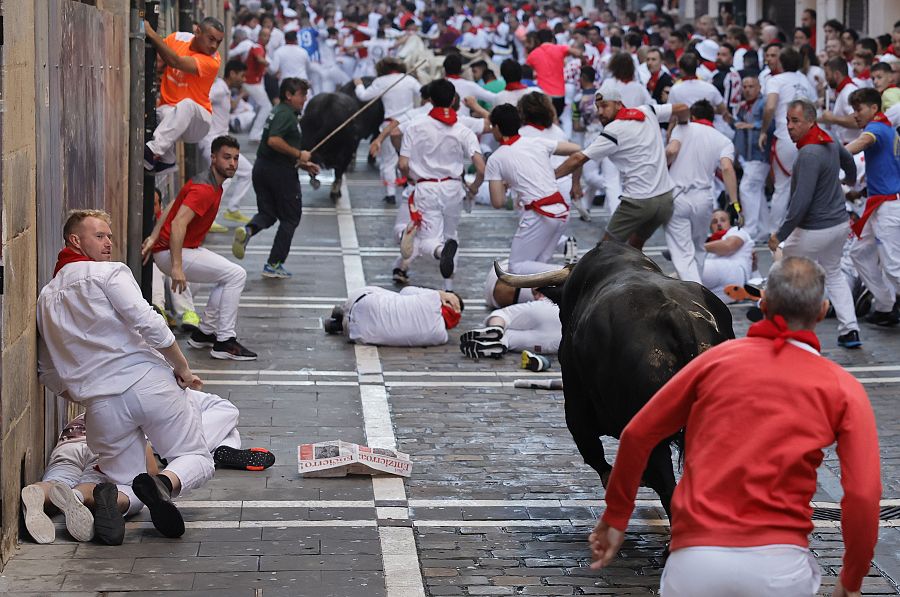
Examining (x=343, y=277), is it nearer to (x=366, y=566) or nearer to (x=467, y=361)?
(x=467, y=361)

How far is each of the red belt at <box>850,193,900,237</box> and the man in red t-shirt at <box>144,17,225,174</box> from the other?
5.83 meters

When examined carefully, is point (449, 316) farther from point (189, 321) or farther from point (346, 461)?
point (346, 461)

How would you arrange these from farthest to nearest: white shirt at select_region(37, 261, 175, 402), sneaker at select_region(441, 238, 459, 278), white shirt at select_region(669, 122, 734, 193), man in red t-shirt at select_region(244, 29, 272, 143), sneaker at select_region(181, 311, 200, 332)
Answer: man in red t-shirt at select_region(244, 29, 272, 143)
white shirt at select_region(669, 122, 734, 193)
sneaker at select_region(441, 238, 459, 278)
sneaker at select_region(181, 311, 200, 332)
white shirt at select_region(37, 261, 175, 402)

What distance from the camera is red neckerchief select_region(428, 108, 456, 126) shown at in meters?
13.9

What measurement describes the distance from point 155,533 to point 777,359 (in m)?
3.81

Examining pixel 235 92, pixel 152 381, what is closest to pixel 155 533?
pixel 152 381

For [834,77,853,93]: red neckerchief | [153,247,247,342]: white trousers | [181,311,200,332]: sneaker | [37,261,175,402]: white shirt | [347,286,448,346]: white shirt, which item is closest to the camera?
[37,261,175,402]: white shirt

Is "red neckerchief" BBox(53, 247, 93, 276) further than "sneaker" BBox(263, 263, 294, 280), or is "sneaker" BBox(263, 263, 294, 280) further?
"sneaker" BBox(263, 263, 294, 280)

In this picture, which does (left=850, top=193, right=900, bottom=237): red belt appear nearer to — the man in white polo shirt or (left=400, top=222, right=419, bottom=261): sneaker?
the man in white polo shirt

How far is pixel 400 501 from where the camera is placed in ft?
25.4

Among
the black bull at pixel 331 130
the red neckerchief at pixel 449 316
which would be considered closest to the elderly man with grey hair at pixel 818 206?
the red neckerchief at pixel 449 316

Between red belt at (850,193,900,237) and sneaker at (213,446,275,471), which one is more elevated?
red belt at (850,193,900,237)

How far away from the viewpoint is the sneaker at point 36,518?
6.77 m

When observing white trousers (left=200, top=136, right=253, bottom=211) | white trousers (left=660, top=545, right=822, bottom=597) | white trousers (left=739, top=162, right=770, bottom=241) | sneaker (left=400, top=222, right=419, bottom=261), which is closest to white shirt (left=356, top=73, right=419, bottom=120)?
white trousers (left=200, top=136, right=253, bottom=211)
